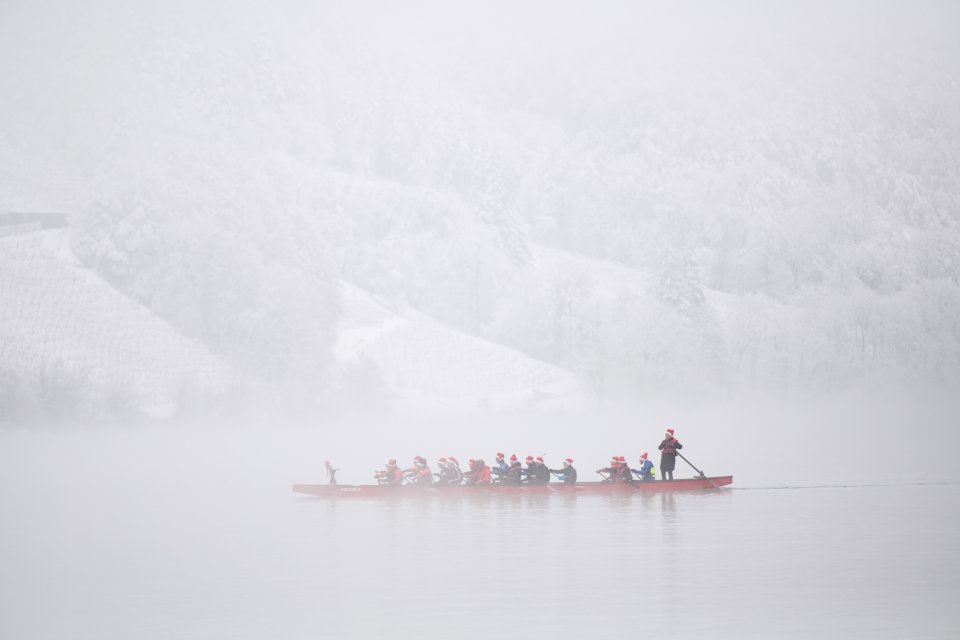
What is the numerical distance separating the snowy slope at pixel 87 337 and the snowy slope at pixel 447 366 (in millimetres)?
17581

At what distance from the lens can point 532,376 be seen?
129500 mm

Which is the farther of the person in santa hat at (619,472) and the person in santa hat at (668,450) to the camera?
the person in santa hat at (619,472)

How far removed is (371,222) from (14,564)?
15942 cm

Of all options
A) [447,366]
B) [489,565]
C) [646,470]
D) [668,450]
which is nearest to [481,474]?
[646,470]

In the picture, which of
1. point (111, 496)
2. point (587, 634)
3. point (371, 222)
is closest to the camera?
point (587, 634)

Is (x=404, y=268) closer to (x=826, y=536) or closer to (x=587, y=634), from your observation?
(x=826, y=536)

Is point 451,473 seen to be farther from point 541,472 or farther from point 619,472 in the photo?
point 619,472

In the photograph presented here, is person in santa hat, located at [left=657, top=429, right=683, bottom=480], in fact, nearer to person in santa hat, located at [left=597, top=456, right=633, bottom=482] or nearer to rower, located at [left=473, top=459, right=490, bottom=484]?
person in santa hat, located at [left=597, top=456, right=633, bottom=482]

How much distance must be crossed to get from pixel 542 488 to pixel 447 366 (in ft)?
273

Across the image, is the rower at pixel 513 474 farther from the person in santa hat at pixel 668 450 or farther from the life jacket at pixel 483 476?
the person in santa hat at pixel 668 450

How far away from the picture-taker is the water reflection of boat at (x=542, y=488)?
48.4 meters

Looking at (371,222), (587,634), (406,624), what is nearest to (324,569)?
(406,624)

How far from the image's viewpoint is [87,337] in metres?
112

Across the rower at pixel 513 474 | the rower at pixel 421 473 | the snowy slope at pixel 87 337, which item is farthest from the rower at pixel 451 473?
the snowy slope at pixel 87 337
